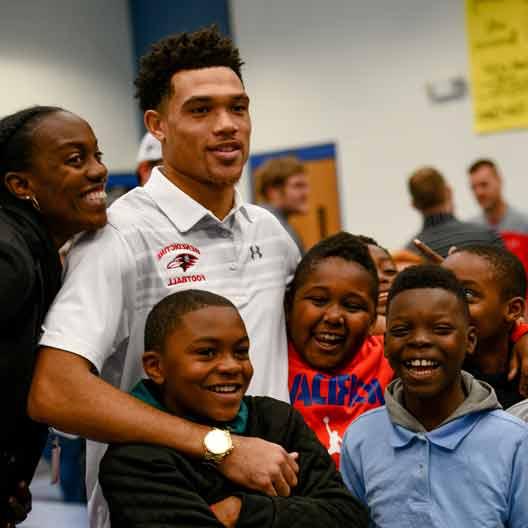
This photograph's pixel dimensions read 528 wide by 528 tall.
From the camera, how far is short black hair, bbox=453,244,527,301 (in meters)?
2.53

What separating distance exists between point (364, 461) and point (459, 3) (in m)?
6.66

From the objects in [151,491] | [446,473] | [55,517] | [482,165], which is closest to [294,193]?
[482,165]

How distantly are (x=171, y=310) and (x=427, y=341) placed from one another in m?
0.60

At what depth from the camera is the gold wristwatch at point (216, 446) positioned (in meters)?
1.92

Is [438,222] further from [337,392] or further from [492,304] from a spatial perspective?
[337,392]

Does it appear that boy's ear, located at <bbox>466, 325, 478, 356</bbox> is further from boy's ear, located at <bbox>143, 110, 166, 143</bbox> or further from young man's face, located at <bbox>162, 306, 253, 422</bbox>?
boy's ear, located at <bbox>143, 110, 166, 143</bbox>

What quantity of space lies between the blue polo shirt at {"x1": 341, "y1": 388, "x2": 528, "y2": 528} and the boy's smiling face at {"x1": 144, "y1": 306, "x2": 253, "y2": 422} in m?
0.38

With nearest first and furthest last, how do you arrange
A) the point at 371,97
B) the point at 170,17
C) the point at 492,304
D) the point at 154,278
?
the point at 154,278
the point at 492,304
the point at 371,97
the point at 170,17

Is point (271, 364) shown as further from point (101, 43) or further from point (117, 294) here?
point (101, 43)

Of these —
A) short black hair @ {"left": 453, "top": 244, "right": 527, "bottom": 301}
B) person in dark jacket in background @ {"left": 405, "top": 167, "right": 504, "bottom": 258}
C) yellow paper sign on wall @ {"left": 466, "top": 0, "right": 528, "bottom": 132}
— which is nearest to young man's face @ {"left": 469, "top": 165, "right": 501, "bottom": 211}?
Result: yellow paper sign on wall @ {"left": 466, "top": 0, "right": 528, "bottom": 132}

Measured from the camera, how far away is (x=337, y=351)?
2424mm

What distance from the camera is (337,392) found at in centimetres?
238

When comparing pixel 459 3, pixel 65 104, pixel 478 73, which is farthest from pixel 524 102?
pixel 65 104

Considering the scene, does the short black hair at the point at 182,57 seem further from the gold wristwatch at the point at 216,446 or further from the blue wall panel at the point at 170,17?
the blue wall panel at the point at 170,17
